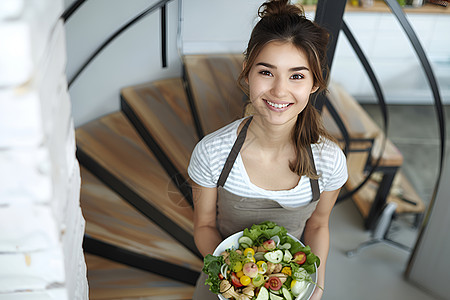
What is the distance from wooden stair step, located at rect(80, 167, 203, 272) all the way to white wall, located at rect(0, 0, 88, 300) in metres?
1.40

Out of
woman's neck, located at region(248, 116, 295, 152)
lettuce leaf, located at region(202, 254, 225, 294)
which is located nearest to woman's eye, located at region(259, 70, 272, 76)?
woman's neck, located at region(248, 116, 295, 152)

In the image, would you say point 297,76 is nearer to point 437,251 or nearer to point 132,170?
point 132,170

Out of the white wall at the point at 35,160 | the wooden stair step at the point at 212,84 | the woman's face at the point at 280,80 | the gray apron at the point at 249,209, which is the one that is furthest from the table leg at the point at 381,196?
the white wall at the point at 35,160

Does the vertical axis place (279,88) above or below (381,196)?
above

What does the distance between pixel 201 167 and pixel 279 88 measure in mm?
395

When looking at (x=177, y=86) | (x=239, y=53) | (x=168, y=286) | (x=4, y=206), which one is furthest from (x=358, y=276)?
(x=4, y=206)

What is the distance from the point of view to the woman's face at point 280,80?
4.29ft

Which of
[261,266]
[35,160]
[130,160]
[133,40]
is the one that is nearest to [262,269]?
[261,266]

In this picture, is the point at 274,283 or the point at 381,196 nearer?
the point at 274,283

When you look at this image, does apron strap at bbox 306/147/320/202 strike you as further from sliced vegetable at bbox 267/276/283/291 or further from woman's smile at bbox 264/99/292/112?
sliced vegetable at bbox 267/276/283/291

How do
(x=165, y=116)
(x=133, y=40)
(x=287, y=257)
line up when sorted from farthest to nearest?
(x=133, y=40)
(x=165, y=116)
(x=287, y=257)

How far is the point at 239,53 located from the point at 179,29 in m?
0.81

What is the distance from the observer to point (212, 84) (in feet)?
8.92

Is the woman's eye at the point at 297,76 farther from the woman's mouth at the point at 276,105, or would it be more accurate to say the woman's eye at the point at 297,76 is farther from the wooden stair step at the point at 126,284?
the wooden stair step at the point at 126,284
